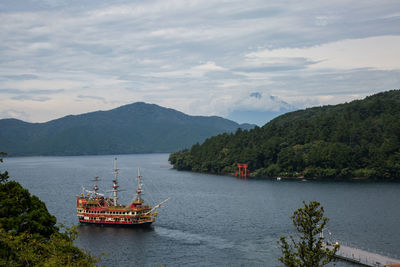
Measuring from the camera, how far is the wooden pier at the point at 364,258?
2028 inches

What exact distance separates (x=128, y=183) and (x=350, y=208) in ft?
249

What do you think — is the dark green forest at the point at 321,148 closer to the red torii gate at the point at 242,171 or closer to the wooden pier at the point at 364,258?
the red torii gate at the point at 242,171

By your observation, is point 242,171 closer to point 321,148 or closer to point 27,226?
point 321,148

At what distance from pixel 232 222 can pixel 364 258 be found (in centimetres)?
2791

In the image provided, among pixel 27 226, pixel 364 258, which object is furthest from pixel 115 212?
pixel 364 258

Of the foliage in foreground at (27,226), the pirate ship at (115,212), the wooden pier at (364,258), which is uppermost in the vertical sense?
the foliage in foreground at (27,226)

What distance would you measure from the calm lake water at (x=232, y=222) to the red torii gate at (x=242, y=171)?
30.0 m

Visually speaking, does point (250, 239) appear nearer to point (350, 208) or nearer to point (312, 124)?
point (350, 208)

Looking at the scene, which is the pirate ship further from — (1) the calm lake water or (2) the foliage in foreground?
(2) the foliage in foreground

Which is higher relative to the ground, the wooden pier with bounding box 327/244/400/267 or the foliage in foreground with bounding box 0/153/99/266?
the foliage in foreground with bounding box 0/153/99/266

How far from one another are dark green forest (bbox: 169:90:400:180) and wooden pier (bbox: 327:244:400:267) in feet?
266

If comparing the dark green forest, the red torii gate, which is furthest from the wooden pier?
the red torii gate

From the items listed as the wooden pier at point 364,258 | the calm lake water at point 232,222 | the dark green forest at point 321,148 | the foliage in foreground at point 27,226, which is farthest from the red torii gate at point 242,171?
the foliage in foreground at point 27,226

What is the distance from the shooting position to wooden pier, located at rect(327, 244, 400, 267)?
169 ft
